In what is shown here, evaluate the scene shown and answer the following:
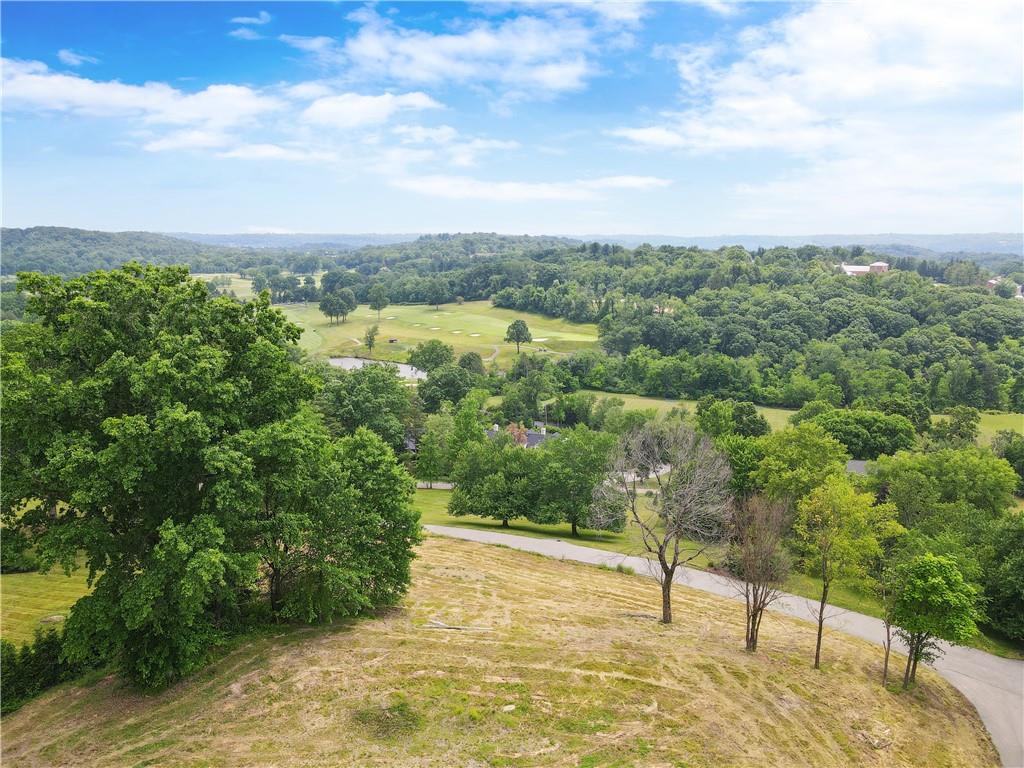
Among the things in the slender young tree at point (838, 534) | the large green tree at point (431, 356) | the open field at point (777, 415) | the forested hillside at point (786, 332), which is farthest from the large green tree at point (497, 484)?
the forested hillside at point (786, 332)

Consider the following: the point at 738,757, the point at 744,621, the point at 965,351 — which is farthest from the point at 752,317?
the point at 738,757

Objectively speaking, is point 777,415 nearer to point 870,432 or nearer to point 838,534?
point 870,432

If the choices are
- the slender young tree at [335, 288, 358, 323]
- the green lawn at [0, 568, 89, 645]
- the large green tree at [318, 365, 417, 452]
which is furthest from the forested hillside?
the green lawn at [0, 568, 89, 645]

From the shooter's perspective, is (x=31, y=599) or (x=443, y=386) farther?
(x=443, y=386)

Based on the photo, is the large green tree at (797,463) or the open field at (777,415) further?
the open field at (777,415)

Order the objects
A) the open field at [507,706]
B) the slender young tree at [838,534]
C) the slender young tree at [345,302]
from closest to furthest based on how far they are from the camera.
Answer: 1. the open field at [507,706]
2. the slender young tree at [838,534]
3. the slender young tree at [345,302]

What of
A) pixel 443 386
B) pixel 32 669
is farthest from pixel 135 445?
pixel 443 386

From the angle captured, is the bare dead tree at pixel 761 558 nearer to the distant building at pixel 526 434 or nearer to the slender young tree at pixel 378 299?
the distant building at pixel 526 434
